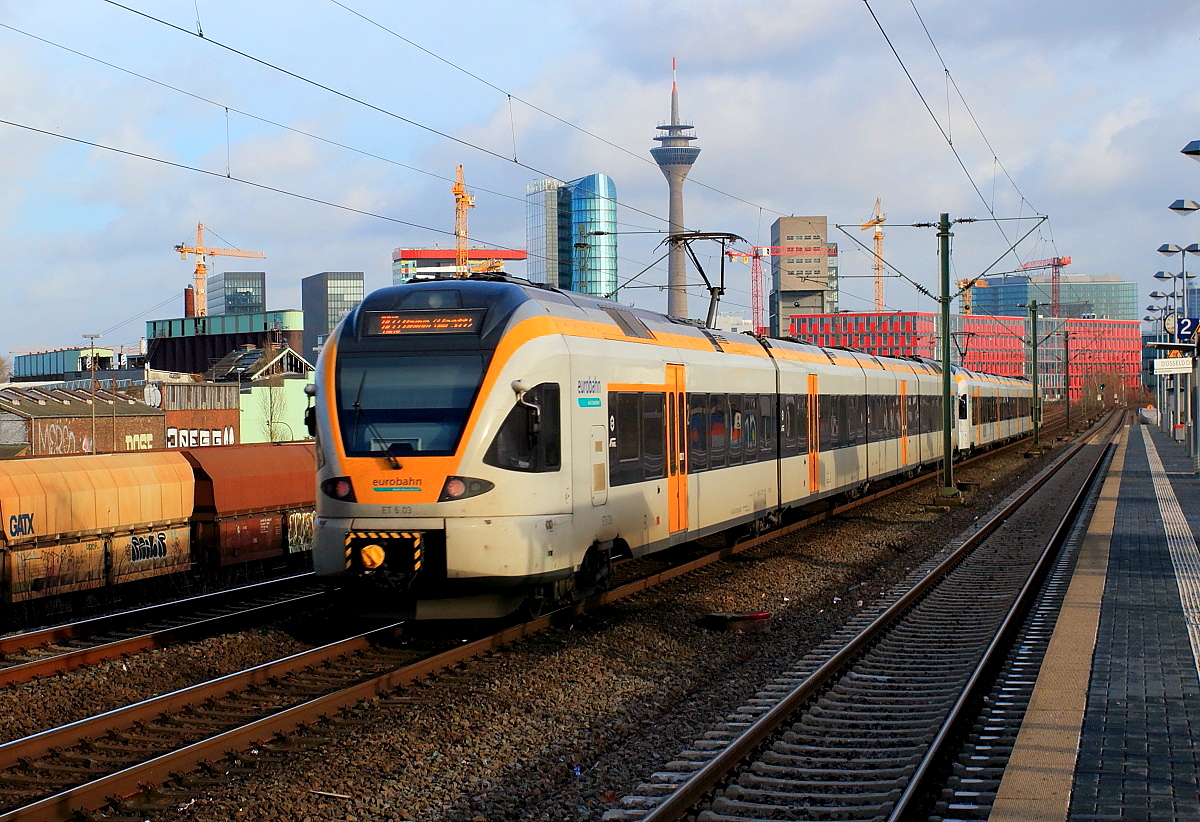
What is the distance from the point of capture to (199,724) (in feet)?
29.0

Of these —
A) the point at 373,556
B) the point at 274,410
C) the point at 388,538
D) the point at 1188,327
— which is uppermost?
the point at 1188,327

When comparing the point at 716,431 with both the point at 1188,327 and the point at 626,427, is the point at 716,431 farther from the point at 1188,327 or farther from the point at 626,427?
the point at 1188,327

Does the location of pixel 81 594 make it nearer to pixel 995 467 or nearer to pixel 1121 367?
pixel 995 467

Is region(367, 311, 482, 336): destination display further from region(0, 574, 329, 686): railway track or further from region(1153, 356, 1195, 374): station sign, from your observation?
region(1153, 356, 1195, 374): station sign

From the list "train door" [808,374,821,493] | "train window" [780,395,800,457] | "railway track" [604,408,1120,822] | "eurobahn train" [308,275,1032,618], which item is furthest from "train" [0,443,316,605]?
"railway track" [604,408,1120,822]

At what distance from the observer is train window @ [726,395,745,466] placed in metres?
17.2

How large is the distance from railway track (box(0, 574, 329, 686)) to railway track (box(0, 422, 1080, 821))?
75.0 inches

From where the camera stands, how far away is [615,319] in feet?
46.0

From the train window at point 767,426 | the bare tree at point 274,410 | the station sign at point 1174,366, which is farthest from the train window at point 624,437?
the bare tree at point 274,410

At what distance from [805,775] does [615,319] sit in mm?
7145

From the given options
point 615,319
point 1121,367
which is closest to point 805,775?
point 615,319

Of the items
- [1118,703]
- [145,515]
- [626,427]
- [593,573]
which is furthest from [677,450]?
[145,515]

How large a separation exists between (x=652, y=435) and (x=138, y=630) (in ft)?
19.8

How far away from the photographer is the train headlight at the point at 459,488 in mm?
10953
